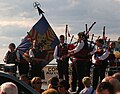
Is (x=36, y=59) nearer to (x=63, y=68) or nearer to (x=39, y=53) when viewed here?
(x=39, y=53)

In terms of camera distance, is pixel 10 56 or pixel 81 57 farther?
pixel 10 56

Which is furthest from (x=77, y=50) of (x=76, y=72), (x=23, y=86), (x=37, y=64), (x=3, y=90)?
(x=3, y=90)

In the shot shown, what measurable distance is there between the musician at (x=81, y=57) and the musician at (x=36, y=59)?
1782mm

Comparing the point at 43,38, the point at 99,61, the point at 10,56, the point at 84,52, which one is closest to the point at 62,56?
the point at 84,52

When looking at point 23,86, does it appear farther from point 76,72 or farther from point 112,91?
point 76,72

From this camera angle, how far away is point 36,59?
1552 cm

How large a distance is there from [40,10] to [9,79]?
989 centimetres

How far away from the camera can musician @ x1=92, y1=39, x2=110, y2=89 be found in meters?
13.8

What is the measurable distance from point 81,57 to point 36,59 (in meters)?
2.12

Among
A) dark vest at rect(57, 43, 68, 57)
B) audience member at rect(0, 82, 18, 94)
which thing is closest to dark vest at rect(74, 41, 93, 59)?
dark vest at rect(57, 43, 68, 57)

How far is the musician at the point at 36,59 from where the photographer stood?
50.4 ft

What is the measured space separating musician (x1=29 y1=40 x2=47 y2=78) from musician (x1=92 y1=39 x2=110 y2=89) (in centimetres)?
222

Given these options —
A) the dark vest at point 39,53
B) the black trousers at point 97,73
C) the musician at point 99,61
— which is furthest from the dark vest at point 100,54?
the dark vest at point 39,53

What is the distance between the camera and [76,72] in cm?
1413
